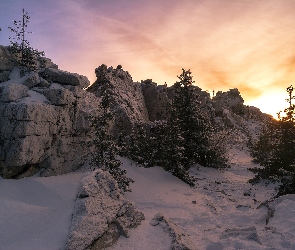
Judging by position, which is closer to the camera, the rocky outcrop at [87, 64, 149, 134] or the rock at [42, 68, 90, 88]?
the rock at [42, 68, 90, 88]

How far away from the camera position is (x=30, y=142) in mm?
11719

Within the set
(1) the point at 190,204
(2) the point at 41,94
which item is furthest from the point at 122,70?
(1) the point at 190,204

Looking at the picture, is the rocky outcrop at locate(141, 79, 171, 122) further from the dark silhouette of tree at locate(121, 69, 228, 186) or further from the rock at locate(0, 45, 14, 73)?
the rock at locate(0, 45, 14, 73)

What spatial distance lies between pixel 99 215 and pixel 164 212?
3904 millimetres

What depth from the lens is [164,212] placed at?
9922 millimetres

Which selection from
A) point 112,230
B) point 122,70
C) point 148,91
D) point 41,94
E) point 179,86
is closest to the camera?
point 112,230

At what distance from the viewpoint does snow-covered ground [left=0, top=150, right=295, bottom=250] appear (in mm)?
6684

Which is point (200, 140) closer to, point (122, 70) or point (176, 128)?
point (176, 128)

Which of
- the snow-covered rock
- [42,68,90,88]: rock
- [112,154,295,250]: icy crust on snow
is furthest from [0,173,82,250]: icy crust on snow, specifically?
the snow-covered rock

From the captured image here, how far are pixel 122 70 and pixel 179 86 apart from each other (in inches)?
381

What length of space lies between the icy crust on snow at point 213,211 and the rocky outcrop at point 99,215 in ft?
1.30

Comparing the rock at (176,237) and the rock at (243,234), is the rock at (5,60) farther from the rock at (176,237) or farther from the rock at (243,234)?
the rock at (243,234)

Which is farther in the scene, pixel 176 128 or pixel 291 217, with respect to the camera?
pixel 176 128

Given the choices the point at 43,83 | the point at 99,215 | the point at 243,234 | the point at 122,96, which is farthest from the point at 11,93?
the point at 122,96
